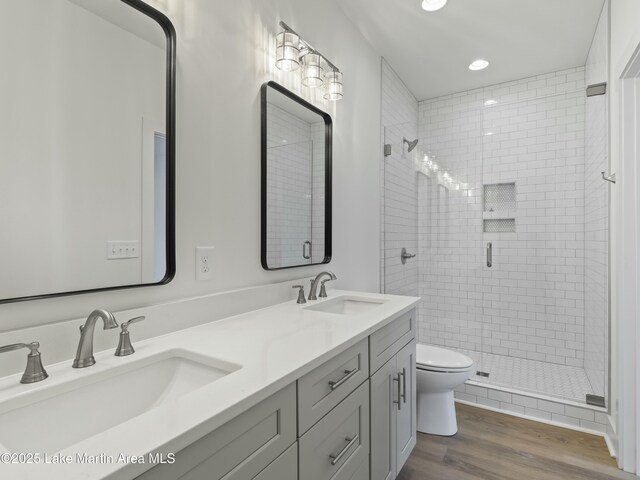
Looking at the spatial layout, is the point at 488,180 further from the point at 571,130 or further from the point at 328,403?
the point at 328,403

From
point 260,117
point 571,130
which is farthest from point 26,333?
point 571,130

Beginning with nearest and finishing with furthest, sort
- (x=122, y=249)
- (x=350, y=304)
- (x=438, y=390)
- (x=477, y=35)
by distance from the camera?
(x=122, y=249) < (x=350, y=304) < (x=438, y=390) < (x=477, y=35)

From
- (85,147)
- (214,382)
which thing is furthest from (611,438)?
(85,147)

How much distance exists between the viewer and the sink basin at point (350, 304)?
70.5 inches

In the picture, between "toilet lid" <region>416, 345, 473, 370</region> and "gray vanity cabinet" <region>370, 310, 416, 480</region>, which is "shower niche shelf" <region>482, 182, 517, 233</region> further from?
"gray vanity cabinet" <region>370, 310, 416, 480</region>

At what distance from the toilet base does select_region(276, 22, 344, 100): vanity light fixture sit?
6.13 feet

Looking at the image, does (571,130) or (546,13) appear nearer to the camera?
(546,13)

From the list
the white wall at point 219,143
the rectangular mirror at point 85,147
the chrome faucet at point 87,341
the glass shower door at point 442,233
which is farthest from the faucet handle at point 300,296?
the glass shower door at point 442,233

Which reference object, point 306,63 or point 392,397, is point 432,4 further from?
point 392,397

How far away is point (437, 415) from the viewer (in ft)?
6.95

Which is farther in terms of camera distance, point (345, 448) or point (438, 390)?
point (438, 390)

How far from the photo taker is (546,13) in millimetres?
2238

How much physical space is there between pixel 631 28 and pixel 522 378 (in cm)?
224

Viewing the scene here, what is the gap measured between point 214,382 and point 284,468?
27 centimetres
